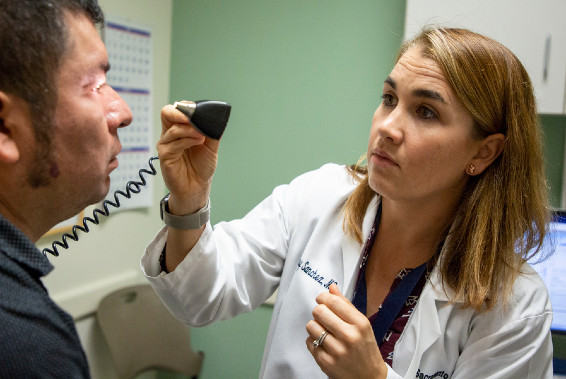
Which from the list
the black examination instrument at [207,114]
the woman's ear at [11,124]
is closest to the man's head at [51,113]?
the woman's ear at [11,124]

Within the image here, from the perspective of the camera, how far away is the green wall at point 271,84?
2180 mm

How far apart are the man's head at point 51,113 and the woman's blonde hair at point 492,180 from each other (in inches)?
29.8

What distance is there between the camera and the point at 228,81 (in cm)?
238

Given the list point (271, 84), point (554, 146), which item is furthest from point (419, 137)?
point (271, 84)

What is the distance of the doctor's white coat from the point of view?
1.14 m

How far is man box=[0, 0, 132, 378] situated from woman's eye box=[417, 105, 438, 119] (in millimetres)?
702

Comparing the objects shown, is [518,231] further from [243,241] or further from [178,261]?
Result: [178,261]

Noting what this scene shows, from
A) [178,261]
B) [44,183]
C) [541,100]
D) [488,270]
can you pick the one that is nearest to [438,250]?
[488,270]

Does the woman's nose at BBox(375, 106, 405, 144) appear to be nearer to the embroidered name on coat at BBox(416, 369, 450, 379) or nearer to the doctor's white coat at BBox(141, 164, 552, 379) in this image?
the doctor's white coat at BBox(141, 164, 552, 379)

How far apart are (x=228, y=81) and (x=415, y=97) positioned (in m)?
1.36

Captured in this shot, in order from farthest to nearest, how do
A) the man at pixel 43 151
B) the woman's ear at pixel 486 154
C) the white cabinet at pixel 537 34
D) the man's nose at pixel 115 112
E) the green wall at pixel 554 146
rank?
the green wall at pixel 554 146, the white cabinet at pixel 537 34, the woman's ear at pixel 486 154, the man's nose at pixel 115 112, the man at pixel 43 151

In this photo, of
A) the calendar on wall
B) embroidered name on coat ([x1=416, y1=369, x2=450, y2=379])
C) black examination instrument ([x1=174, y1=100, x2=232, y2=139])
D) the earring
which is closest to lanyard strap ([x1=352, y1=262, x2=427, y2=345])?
embroidered name on coat ([x1=416, y1=369, x2=450, y2=379])

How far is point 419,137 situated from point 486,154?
0.21m

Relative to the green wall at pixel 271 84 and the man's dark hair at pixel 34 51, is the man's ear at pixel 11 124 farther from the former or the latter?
the green wall at pixel 271 84
